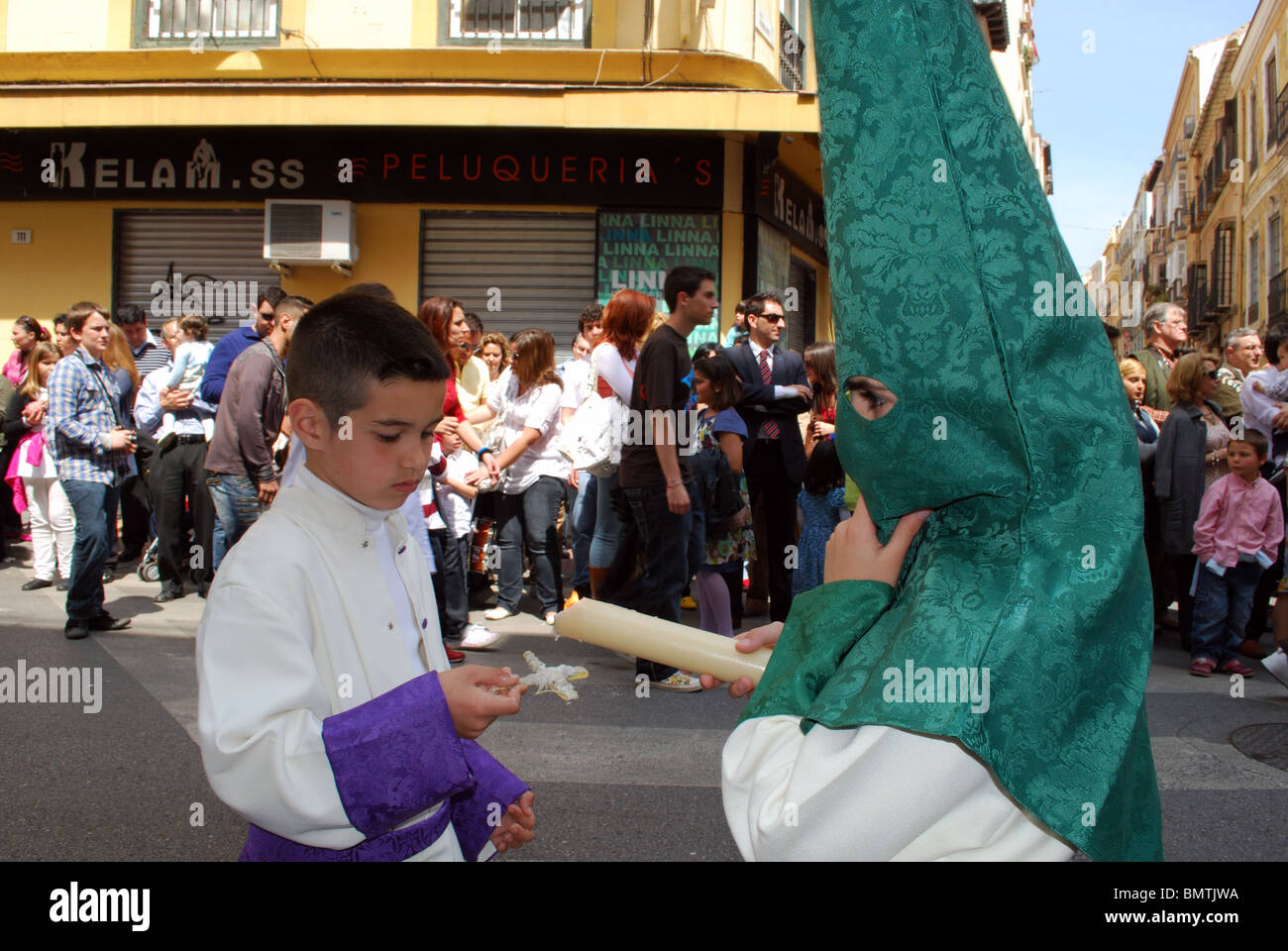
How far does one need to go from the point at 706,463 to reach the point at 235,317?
8.03 metres

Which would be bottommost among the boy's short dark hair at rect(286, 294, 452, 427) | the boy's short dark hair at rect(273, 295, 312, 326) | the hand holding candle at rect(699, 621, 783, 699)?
the hand holding candle at rect(699, 621, 783, 699)

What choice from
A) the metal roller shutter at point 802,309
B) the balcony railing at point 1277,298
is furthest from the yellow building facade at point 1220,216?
the metal roller shutter at point 802,309

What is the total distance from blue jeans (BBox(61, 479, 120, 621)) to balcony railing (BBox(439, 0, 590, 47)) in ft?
23.7

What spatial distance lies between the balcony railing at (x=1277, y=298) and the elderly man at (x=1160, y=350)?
2097cm

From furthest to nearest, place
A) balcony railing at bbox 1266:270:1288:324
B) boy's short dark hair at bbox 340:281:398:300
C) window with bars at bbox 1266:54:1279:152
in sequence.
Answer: window with bars at bbox 1266:54:1279:152
balcony railing at bbox 1266:270:1288:324
boy's short dark hair at bbox 340:281:398:300

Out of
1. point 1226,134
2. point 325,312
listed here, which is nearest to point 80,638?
point 325,312

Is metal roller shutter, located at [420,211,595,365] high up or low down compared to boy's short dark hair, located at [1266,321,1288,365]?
up

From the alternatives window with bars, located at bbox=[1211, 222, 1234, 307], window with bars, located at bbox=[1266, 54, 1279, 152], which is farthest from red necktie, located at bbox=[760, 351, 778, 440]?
window with bars, located at bbox=[1211, 222, 1234, 307]

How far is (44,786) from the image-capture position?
418 centimetres

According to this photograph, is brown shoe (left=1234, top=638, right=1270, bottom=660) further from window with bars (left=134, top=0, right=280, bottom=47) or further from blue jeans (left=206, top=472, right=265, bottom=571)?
window with bars (left=134, top=0, right=280, bottom=47)

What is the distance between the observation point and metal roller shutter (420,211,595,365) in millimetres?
11703

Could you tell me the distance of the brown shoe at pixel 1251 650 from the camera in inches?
267

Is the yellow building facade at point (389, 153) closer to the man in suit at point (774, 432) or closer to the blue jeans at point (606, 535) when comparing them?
the man in suit at point (774, 432)

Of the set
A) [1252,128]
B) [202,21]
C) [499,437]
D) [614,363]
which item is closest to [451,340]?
[614,363]
